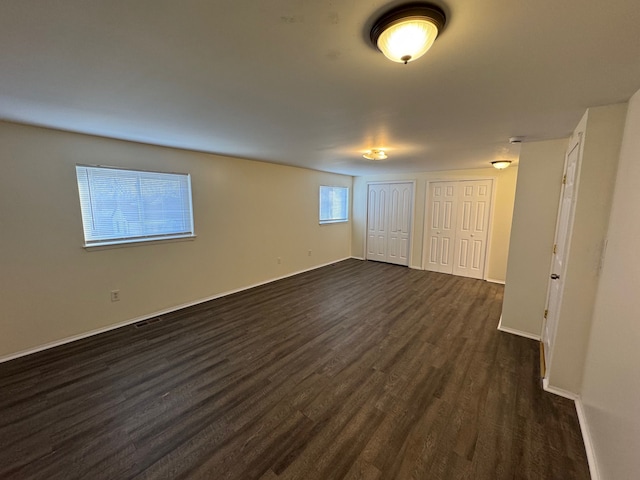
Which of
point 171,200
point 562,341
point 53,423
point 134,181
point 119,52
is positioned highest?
point 119,52

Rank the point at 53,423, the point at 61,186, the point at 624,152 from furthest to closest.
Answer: the point at 61,186 → the point at 53,423 → the point at 624,152

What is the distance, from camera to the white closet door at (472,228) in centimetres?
512

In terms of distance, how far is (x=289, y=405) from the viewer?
1993 mm

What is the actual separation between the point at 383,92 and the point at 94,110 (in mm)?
2214

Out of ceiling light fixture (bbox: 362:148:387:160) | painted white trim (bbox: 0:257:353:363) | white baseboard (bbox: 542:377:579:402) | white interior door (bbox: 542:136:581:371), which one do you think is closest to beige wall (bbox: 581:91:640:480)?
white baseboard (bbox: 542:377:579:402)

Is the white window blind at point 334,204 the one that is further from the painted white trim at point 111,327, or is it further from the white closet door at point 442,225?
the painted white trim at point 111,327

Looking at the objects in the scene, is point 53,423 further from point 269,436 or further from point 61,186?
point 61,186

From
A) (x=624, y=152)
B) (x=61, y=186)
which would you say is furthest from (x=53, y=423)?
(x=624, y=152)

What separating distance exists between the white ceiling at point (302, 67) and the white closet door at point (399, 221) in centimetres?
367

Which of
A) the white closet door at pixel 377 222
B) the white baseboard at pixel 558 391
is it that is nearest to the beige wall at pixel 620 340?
the white baseboard at pixel 558 391

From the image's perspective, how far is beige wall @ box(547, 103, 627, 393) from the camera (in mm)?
1841

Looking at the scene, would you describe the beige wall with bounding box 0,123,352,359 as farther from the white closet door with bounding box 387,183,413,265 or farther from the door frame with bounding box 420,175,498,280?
the door frame with bounding box 420,175,498,280

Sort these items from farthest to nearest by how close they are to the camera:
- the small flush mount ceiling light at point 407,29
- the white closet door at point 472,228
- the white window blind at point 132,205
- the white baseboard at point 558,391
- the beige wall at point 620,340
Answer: the white closet door at point 472,228
the white window blind at point 132,205
the white baseboard at point 558,391
the beige wall at point 620,340
the small flush mount ceiling light at point 407,29

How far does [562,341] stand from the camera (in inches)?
84.0
